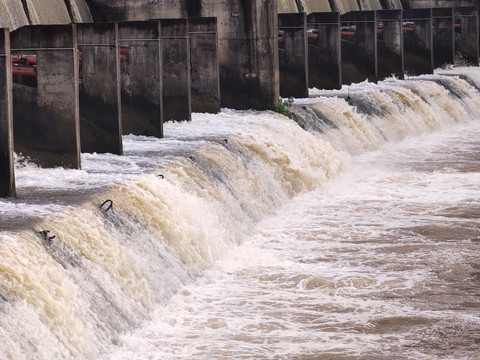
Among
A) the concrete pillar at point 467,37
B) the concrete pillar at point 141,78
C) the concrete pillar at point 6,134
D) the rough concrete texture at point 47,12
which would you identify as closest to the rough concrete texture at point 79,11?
the rough concrete texture at point 47,12

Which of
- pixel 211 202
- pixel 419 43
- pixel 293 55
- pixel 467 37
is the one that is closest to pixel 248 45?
pixel 293 55

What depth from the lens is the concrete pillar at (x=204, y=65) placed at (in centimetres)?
2184

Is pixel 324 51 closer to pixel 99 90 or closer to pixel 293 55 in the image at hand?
pixel 293 55

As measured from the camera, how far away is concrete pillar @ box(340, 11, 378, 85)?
30.3 meters

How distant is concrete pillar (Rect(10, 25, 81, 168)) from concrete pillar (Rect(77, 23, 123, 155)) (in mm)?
1631

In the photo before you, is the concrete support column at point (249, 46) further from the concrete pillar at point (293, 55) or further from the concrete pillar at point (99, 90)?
the concrete pillar at point (99, 90)

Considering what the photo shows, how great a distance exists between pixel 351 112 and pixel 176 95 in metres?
5.67

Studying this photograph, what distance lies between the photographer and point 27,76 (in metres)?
14.9

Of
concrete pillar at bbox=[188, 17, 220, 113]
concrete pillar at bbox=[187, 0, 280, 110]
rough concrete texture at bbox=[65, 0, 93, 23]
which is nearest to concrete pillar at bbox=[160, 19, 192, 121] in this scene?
concrete pillar at bbox=[188, 17, 220, 113]

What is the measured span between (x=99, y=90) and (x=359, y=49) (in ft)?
50.0

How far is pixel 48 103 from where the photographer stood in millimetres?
14734

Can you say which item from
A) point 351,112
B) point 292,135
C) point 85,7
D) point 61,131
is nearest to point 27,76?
point 61,131

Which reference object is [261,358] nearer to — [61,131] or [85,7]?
[61,131]

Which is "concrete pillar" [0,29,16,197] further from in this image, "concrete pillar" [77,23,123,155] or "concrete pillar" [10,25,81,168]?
"concrete pillar" [77,23,123,155]
